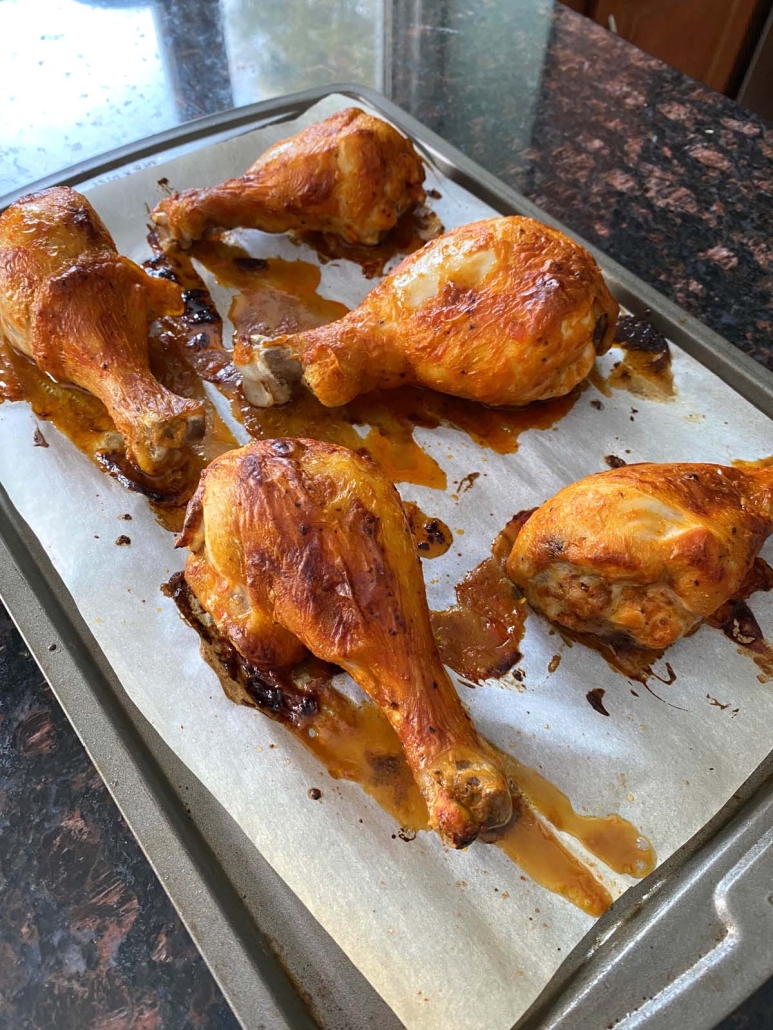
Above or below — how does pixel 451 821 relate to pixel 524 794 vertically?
above

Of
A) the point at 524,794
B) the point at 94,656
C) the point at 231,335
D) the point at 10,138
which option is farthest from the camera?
the point at 10,138

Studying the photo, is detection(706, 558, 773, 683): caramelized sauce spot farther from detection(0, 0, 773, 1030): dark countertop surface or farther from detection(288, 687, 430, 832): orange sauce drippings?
detection(288, 687, 430, 832): orange sauce drippings

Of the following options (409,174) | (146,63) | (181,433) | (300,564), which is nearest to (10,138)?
(146,63)

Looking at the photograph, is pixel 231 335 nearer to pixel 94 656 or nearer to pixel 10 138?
pixel 94 656

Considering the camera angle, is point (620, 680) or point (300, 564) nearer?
point (300, 564)

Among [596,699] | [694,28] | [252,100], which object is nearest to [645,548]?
[596,699]

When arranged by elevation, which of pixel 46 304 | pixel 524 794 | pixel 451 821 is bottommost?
pixel 524 794
